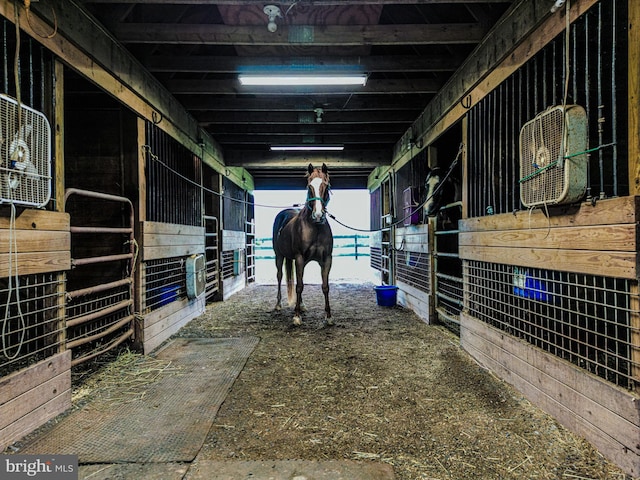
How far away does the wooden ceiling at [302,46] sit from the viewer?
8.80 ft

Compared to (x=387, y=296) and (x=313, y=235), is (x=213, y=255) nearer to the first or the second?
(x=313, y=235)

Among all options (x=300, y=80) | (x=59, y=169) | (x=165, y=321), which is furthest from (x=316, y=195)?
(x=59, y=169)

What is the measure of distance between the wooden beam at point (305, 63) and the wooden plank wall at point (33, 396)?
244 centimetres

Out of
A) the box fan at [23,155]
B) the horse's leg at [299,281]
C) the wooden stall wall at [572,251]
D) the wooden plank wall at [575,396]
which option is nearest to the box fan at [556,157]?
the wooden stall wall at [572,251]

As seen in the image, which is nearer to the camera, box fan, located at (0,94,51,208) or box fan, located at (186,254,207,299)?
box fan, located at (0,94,51,208)

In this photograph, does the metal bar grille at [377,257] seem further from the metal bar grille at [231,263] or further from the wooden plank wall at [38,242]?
the wooden plank wall at [38,242]

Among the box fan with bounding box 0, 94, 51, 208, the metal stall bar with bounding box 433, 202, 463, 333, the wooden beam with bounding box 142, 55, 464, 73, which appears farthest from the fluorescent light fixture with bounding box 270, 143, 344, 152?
the box fan with bounding box 0, 94, 51, 208

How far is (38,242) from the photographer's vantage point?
6.11ft

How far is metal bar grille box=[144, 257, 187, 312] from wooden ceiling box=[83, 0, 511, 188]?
A: 174cm

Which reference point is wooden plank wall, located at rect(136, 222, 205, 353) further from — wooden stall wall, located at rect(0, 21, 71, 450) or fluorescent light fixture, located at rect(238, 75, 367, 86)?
fluorescent light fixture, located at rect(238, 75, 367, 86)

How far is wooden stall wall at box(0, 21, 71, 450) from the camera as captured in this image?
1.65m

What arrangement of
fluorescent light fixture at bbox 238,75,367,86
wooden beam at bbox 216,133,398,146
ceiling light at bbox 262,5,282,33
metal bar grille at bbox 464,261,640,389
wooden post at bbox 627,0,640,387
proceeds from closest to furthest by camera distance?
1. wooden post at bbox 627,0,640,387
2. metal bar grille at bbox 464,261,640,389
3. ceiling light at bbox 262,5,282,33
4. fluorescent light fixture at bbox 238,75,367,86
5. wooden beam at bbox 216,133,398,146

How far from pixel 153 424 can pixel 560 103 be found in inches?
105

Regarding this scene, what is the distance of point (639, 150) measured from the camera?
1.40 metres
